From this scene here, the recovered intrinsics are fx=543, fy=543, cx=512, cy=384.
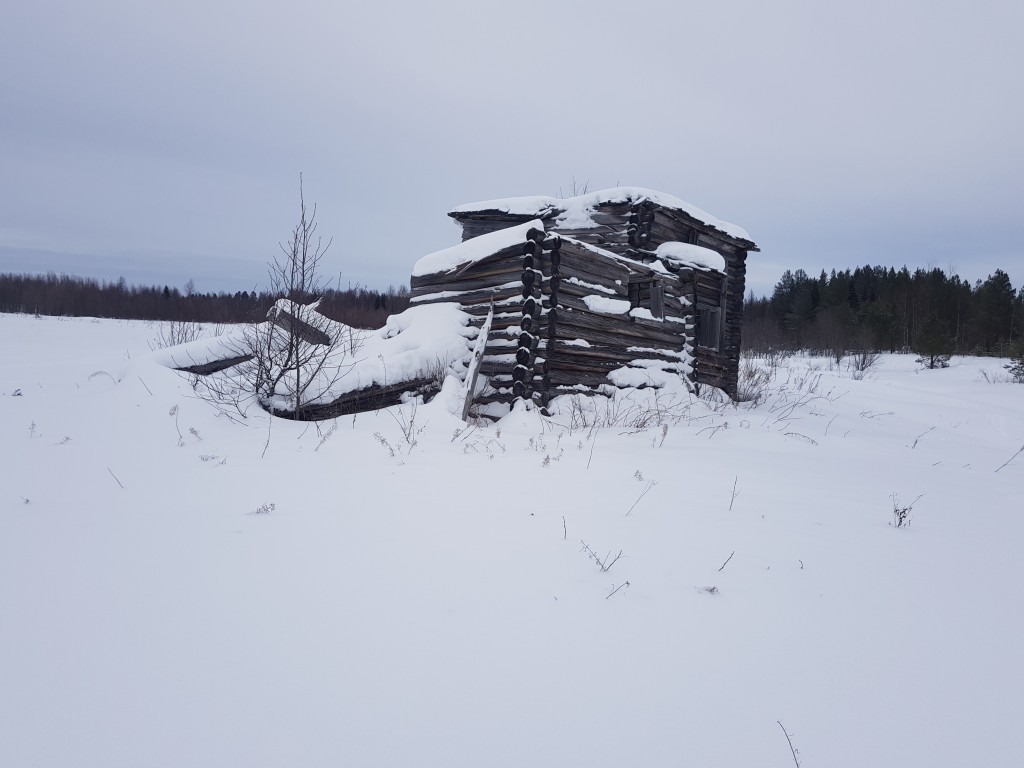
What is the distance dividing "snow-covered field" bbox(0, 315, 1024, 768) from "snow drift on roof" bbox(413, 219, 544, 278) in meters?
5.11

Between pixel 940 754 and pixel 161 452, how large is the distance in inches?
217

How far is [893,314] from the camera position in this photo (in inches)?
1841

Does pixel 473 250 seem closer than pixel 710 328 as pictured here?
Yes

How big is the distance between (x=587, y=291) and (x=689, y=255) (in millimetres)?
4221

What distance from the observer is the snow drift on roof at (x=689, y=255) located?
12344mm

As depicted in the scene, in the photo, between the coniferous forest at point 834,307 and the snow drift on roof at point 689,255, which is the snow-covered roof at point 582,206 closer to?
the snow drift on roof at point 689,255

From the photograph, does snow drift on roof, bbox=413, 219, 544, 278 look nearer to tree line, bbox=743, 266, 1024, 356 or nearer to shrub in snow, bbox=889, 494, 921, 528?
shrub in snow, bbox=889, 494, 921, 528

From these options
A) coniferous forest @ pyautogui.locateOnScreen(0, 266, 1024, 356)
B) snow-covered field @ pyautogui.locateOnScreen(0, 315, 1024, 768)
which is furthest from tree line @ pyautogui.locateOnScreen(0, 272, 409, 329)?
snow-covered field @ pyautogui.locateOnScreen(0, 315, 1024, 768)

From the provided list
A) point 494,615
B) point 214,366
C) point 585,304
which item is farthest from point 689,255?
point 494,615

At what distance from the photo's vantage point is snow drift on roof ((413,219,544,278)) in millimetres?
8836

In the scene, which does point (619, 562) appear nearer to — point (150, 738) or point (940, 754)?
point (940, 754)

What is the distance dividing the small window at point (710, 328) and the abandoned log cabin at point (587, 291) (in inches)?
1.1

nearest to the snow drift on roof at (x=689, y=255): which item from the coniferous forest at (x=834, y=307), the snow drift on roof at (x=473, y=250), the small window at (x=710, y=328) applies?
the small window at (x=710, y=328)

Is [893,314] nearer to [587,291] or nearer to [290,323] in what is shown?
[587,291]
